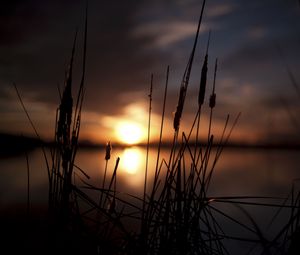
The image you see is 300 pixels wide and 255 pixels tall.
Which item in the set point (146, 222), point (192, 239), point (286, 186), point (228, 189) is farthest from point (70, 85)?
point (286, 186)

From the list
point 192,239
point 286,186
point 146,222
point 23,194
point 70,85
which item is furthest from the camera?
point 286,186

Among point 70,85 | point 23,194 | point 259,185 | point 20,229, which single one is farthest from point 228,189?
point 70,85

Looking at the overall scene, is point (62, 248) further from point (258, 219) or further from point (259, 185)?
point (259, 185)

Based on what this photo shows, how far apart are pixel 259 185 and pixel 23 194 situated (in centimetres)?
931

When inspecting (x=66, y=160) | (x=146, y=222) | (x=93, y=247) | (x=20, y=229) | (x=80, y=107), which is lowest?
(x=20, y=229)

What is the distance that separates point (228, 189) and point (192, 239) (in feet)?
33.1

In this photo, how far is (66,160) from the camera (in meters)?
1.38

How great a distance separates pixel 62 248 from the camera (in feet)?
4.83

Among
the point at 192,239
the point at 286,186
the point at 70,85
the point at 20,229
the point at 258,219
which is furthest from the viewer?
the point at 286,186

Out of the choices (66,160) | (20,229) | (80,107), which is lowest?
(20,229)

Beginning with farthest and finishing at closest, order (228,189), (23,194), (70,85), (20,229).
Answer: (228,189)
(23,194)
(20,229)
(70,85)

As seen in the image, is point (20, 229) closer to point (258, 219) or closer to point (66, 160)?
point (66, 160)

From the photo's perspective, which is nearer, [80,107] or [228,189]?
[80,107]

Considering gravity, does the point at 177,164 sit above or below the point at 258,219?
above
